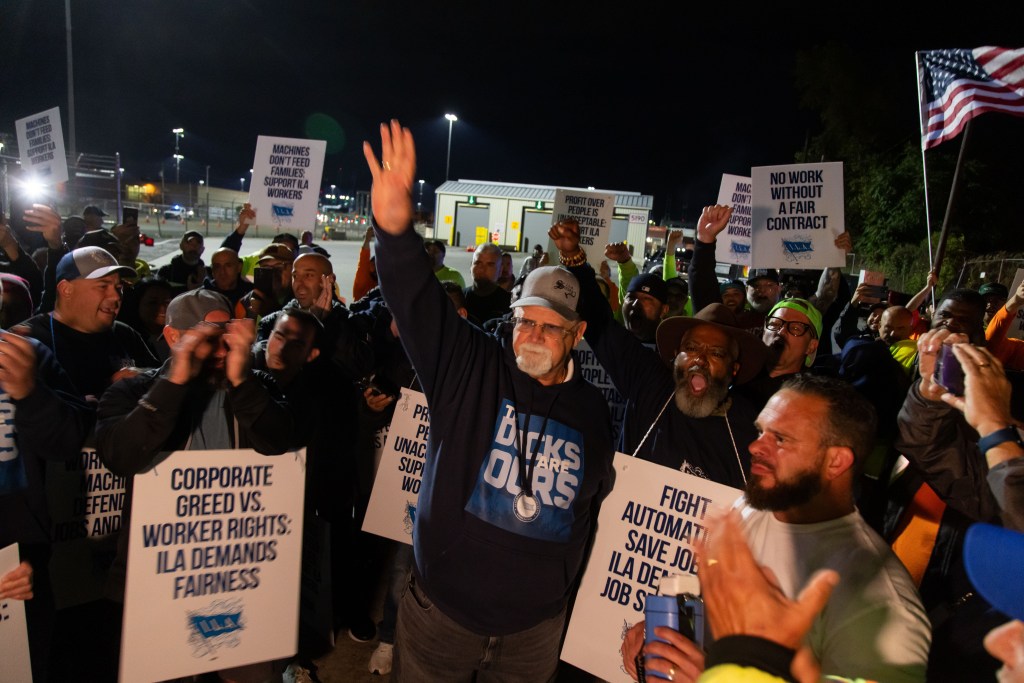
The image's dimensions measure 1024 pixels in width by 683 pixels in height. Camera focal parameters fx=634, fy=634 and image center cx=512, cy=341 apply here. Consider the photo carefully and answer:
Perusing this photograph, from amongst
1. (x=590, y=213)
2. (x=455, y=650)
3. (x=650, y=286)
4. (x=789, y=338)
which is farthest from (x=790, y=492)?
(x=590, y=213)

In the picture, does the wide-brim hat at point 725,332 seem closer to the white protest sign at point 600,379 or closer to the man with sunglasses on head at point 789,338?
the man with sunglasses on head at point 789,338

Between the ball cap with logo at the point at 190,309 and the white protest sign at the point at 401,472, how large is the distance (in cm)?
134

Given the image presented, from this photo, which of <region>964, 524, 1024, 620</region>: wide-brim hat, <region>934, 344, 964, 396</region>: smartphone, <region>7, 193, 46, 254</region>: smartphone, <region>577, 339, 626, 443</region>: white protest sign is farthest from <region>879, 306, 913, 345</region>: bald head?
<region>7, 193, 46, 254</region>: smartphone

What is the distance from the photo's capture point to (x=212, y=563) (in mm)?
2918

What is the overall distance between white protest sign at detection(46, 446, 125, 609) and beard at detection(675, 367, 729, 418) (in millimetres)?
2890

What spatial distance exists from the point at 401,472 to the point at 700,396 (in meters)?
1.98

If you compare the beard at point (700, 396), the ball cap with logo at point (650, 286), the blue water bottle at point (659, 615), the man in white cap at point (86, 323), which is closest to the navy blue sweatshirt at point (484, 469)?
the beard at point (700, 396)

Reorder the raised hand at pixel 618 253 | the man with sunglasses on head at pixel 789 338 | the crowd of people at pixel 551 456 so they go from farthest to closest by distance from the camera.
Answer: the raised hand at pixel 618 253, the man with sunglasses on head at pixel 789 338, the crowd of people at pixel 551 456

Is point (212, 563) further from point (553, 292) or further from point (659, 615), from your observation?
point (659, 615)

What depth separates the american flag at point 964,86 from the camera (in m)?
6.97


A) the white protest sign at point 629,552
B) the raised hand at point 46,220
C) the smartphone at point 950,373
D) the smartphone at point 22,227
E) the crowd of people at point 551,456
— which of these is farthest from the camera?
the smartphone at point 22,227

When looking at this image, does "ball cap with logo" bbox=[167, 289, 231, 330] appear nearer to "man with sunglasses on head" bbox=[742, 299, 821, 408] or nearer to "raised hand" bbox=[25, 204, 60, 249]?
"man with sunglasses on head" bbox=[742, 299, 821, 408]

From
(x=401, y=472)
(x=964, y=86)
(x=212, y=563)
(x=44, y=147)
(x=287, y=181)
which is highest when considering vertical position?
(x=964, y=86)

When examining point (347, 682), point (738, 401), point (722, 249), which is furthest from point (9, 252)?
point (722, 249)
